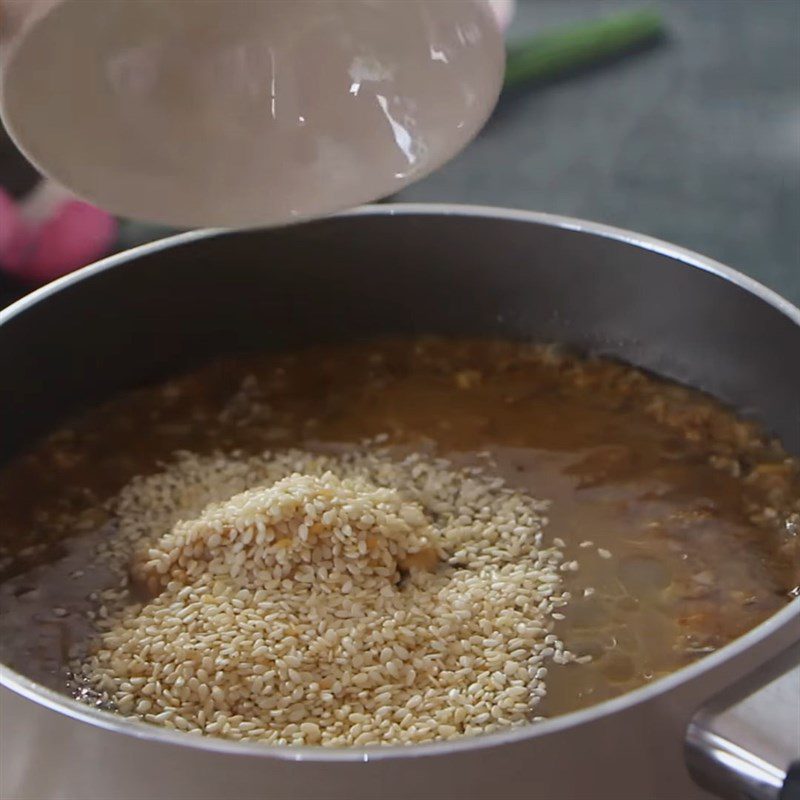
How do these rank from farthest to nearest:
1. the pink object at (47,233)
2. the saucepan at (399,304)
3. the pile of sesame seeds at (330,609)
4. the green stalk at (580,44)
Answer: the green stalk at (580,44) < the pink object at (47,233) < the saucepan at (399,304) < the pile of sesame seeds at (330,609)

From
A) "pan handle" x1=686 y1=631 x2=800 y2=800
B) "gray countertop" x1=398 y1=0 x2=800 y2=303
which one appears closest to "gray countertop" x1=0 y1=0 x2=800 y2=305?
"gray countertop" x1=398 y1=0 x2=800 y2=303

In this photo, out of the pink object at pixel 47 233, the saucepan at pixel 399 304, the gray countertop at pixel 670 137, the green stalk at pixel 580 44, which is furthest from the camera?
the green stalk at pixel 580 44

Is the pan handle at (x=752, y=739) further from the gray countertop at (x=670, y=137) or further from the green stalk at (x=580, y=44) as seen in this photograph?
the green stalk at (x=580, y=44)

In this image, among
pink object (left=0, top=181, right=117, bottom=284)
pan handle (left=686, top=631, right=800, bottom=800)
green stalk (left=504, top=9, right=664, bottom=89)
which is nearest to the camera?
pan handle (left=686, top=631, right=800, bottom=800)

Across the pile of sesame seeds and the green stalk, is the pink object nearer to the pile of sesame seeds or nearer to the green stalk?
the pile of sesame seeds

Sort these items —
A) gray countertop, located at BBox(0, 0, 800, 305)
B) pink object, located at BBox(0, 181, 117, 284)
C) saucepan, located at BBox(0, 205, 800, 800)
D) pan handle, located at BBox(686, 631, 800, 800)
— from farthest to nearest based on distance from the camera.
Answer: gray countertop, located at BBox(0, 0, 800, 305)
pink object, located at BBox(0, 181, 117, 284)
saucepan, located at BBox(0, 205, 800, 800)
pan handle, located at BBox(686, 631, 800, 800)

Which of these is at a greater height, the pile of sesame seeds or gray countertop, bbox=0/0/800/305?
gray countertop, bbox=0/0/800/305

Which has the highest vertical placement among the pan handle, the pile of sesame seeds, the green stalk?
the green stalk

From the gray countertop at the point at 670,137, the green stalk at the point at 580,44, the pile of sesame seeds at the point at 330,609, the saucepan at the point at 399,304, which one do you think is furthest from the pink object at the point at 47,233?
the green stalk at the point at 580,44
